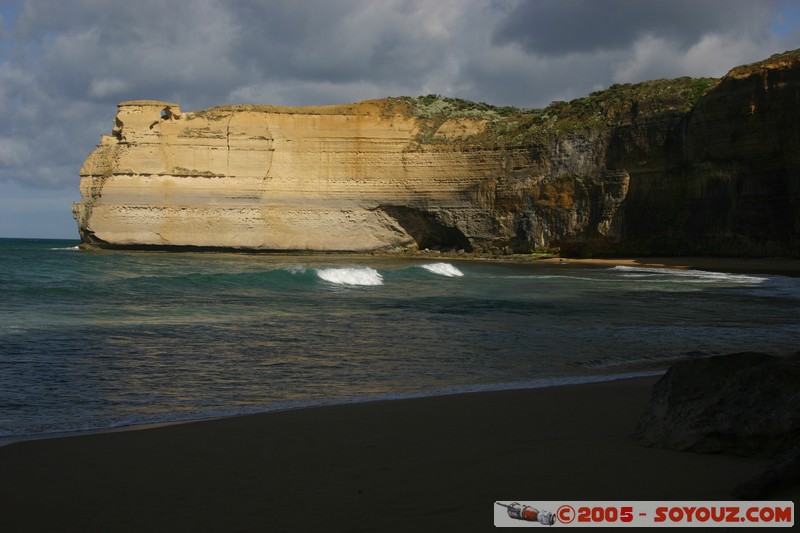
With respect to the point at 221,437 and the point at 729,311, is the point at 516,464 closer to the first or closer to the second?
the point at 221,437

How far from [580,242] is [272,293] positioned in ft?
91.4

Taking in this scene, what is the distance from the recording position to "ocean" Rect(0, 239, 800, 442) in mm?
6520

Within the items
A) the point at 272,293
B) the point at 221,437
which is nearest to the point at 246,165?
the point at 272,293

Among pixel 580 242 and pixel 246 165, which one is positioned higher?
pixel 246 165

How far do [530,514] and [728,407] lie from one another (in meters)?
1.52

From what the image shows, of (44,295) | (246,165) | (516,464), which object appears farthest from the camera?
(246,165)

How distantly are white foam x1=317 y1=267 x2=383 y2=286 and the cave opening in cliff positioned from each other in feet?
71.6

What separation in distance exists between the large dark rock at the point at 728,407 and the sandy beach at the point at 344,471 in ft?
0.35

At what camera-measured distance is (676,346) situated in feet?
32.1

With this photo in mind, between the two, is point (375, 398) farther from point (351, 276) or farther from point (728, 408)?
point (351, 276)

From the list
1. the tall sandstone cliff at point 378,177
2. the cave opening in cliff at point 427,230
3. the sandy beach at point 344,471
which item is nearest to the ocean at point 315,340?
the sandy beach at point 344,471

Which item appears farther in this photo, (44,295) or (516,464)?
(44,295)

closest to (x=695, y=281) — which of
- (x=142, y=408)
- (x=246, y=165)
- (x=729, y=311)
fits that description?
(x=729, y=311)

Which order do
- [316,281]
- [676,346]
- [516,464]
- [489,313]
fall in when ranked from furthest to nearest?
[316,281] → [489,313] → [676,346] → [516,464]
